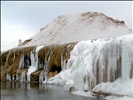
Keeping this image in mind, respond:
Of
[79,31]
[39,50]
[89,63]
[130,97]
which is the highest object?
[79,31]

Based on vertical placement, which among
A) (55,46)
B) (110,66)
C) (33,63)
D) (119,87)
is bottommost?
(119,87)

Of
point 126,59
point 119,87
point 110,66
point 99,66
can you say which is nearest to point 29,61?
point 99,66

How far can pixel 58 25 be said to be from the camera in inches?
2965

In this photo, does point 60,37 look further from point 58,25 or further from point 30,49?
point 30,49

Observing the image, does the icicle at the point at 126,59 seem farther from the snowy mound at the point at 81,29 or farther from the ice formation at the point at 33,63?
the snowy mound at the point at 81,29

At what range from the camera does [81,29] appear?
6912cm

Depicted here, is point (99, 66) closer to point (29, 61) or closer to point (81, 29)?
point (29, 61)

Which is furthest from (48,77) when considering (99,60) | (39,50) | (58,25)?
(58,25)

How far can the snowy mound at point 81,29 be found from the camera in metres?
65.2

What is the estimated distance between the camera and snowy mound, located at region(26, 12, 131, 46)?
214 ft

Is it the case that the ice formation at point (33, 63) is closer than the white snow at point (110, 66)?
No

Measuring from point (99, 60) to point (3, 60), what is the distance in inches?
1488

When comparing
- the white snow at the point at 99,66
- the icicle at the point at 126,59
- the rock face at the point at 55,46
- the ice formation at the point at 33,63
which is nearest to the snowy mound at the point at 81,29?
the rock face at the point at 55,46

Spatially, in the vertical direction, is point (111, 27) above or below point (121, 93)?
above
